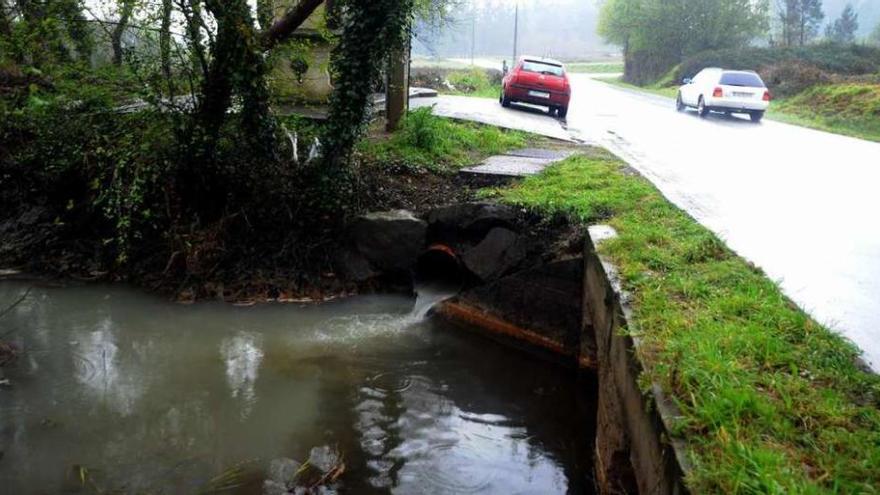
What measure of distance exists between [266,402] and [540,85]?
49.1 ft

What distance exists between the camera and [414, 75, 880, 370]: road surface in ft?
18.1

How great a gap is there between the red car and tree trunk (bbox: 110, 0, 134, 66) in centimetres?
1231

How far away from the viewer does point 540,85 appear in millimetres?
18734

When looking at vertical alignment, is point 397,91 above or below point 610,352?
above

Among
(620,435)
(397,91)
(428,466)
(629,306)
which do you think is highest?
(397,91)

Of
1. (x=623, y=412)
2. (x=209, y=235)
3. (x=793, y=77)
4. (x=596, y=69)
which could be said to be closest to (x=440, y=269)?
(x=209, y=235)

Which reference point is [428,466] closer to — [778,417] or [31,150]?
[778,417]

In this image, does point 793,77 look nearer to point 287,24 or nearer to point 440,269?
point 440,269

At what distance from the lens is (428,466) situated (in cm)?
495

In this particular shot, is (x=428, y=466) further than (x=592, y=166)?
No

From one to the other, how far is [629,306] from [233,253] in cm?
559

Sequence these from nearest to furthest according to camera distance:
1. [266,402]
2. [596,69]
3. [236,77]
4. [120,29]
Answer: [266,402] → [236,77] → [120,29] → [596,69]

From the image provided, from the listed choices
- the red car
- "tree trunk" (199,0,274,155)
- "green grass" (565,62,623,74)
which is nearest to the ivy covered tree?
"green grass" (565,62,623,74)

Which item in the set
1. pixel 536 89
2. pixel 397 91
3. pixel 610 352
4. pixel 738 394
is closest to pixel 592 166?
pixel 397 91
